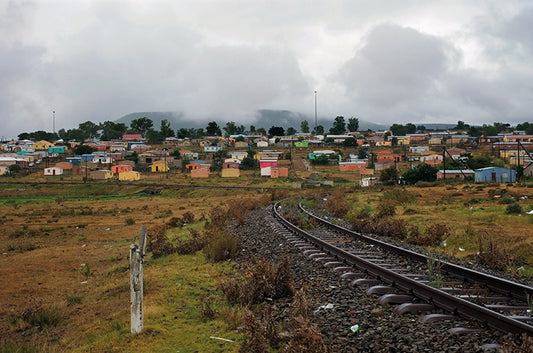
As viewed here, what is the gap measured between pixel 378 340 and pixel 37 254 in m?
18.4

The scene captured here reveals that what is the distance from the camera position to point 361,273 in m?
8.57

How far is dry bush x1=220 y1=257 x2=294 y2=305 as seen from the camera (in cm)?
765

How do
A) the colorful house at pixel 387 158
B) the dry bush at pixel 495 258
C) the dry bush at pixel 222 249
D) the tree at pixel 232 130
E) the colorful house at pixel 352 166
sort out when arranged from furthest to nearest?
the tree at pixel 232 130 < the colorful house at pixel 387 158 < the colorful house at pixel 352 166 < the dry bush at pixel 222 249 < the dry bush at pixel 495 258

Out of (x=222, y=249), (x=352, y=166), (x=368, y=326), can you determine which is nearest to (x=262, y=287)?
(x=368, y=326)

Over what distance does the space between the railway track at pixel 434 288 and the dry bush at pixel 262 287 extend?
125 centimetres

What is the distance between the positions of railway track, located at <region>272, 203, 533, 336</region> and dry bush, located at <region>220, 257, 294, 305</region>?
1.25 m

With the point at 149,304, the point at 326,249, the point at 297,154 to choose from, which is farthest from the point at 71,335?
the point at 297,154

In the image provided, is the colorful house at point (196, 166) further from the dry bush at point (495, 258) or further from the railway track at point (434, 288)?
the dry bush at point (495, 258)

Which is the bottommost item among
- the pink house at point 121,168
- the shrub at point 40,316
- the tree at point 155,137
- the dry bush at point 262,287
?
the shrub at point 40,316

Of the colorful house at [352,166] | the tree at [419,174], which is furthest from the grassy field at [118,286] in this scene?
the colorful house at [352,166]

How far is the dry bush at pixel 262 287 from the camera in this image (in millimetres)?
7652

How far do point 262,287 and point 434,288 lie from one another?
2.88 metres

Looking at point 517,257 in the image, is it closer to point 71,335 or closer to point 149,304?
point 149,304

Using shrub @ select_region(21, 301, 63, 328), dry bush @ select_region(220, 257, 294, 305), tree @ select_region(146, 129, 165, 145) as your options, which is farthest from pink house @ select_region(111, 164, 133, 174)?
dry bush @ select_region(220, 257, 294, 305)
